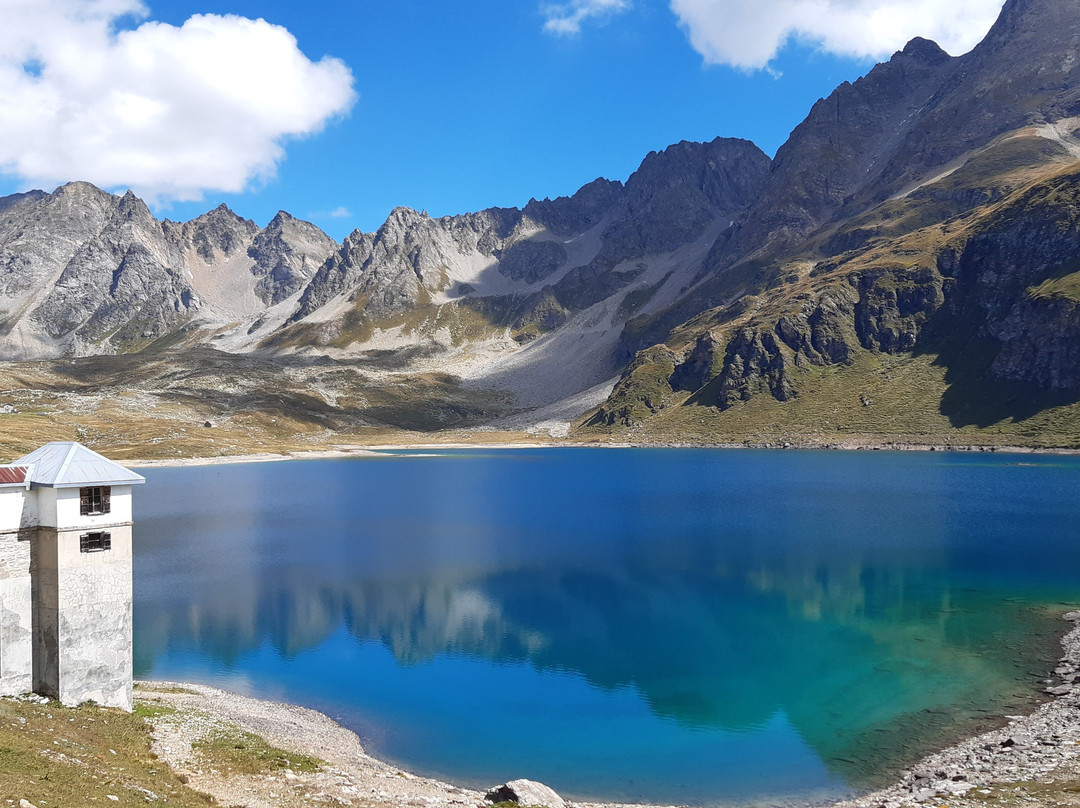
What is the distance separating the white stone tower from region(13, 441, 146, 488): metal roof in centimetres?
4

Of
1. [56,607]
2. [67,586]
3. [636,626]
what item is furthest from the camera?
[636,626]

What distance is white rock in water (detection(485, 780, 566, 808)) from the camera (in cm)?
2555

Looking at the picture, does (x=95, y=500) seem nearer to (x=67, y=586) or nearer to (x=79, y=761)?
(x=67, y=586)

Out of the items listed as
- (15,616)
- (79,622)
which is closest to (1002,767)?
A: (79,622)

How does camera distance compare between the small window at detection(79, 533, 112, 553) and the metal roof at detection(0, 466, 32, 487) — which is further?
the small window at detection(79, 533, 112, 553)

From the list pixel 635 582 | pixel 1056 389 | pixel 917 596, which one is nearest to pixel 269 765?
pixel 635 582

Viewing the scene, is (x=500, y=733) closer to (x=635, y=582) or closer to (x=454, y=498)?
(x=635, y=582)

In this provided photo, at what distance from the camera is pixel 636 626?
54312 millimetres

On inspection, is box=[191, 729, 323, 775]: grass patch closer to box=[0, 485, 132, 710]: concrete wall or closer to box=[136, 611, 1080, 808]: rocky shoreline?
box=[136, 611, 1080, 808]: rocky shoreline

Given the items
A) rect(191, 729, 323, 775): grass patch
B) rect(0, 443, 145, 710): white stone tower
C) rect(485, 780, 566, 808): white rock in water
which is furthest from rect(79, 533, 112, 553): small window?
rect(485, 780, 566, 808): white rock in water

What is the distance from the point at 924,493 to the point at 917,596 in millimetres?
62213

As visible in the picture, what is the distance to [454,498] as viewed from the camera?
12544cm

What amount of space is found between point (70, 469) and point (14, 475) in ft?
6.56

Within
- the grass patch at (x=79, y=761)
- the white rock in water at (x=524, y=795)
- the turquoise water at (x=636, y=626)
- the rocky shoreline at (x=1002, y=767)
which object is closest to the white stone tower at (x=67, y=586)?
the grass patch at (x=79, y=761)
